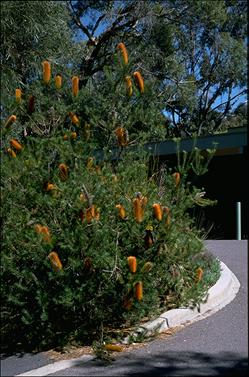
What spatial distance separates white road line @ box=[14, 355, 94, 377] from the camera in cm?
528

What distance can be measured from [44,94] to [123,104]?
0.96 meters

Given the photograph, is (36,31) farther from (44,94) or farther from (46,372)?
(46,372)

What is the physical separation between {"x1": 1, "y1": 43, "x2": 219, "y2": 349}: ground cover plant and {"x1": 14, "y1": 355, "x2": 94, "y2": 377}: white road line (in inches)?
15.4

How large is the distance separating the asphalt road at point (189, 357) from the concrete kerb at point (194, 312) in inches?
4.9

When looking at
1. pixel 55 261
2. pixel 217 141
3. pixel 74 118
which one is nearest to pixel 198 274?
pixel 55 261

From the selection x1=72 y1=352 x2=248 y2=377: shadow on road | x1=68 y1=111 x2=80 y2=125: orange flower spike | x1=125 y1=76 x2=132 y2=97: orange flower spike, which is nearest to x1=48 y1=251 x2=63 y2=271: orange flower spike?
x1=72 y1=352 x2=248 y2=377: shadow on road

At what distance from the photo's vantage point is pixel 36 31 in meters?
9.25

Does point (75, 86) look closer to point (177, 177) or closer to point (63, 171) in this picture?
point (63, 171)

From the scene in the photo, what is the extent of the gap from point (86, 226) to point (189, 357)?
5.42ft

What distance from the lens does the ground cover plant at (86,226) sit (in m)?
5.93

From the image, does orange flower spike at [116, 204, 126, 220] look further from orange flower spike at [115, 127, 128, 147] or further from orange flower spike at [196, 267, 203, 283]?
orange flower spike at [196, 267, 203, 283]

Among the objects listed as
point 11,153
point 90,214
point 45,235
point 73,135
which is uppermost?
point 73,135

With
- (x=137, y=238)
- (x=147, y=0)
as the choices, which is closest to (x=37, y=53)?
(x=137, y=238)

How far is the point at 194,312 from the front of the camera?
6.77 metres
